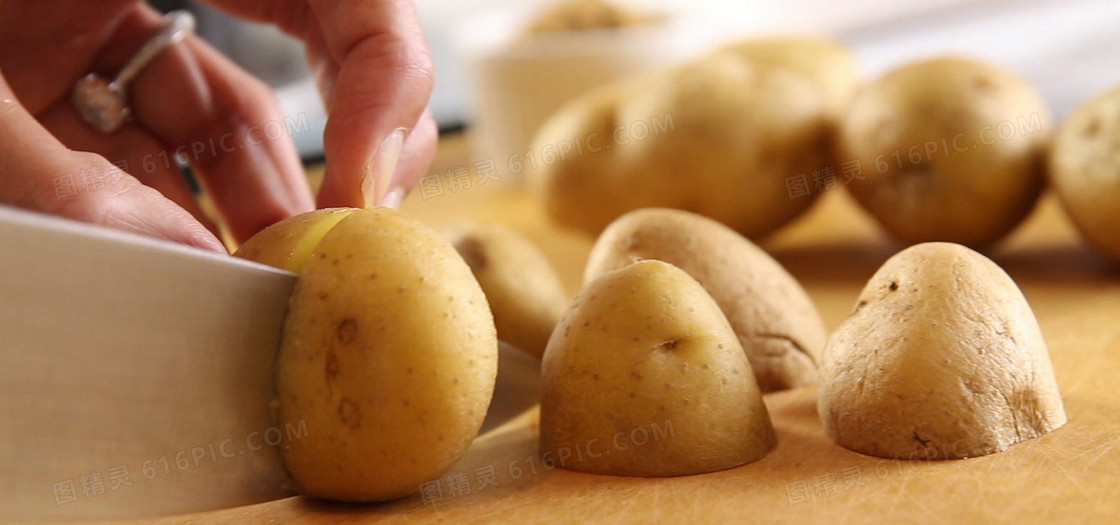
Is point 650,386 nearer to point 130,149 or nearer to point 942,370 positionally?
point 942,370

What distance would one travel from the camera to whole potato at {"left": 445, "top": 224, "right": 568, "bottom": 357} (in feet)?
3.71

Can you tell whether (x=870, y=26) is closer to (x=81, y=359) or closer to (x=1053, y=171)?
(x=1053, y=171)

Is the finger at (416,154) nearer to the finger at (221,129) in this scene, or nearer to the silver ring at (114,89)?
the finger at (221,129)

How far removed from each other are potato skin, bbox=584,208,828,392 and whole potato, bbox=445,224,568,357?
0.17 feet

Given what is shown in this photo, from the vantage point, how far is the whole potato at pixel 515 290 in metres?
1.13

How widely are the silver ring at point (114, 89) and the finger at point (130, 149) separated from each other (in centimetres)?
1

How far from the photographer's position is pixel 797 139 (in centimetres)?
161

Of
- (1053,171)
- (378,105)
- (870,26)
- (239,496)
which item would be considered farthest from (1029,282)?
(870,26)

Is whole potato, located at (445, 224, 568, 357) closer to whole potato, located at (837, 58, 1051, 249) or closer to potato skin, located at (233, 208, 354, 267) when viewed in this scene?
potato skin, located at (233, 208, 354, 267)

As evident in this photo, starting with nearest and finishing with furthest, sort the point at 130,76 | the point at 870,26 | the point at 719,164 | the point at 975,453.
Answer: the point at 975,453
the point at 130,76
the point at 719,164
the point at 870,26

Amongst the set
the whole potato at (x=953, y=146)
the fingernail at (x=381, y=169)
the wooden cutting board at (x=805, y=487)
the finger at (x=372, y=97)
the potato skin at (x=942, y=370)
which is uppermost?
the finger at (x=372, y=97)

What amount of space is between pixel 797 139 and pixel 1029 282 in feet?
1.19

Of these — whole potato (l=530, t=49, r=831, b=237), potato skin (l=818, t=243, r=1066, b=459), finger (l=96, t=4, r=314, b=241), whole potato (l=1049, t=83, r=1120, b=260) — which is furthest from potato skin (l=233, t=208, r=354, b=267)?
whole potato (l=1049, t=83, r=1120, b=260)

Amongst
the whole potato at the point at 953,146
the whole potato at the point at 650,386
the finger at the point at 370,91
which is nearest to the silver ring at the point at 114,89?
the finger at the point at 370,91
